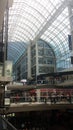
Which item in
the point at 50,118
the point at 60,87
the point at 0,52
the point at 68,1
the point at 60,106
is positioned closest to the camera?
the point at 60,106

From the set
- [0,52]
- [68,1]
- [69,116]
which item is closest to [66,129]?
[69,116]

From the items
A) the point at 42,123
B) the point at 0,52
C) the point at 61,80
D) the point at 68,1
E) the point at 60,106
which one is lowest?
the point at 42,123

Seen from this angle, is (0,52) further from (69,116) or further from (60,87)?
(60,87)

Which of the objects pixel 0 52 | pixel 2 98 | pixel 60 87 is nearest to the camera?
pixel 2 98

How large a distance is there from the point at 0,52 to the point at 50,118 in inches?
473

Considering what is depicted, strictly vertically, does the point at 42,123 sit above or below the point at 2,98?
below

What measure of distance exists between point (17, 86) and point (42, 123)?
42.7 feet

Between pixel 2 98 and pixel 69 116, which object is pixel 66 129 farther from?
pixel 2 98

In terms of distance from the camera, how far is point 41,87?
131 feet

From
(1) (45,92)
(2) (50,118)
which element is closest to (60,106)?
(2) (50,118)

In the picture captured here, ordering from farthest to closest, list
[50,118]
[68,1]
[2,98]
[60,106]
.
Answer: [68,1] < [50,118] < [60,106] < [2,98]

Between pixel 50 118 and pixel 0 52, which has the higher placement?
pixel 0 52

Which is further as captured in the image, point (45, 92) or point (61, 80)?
point (61, 80)

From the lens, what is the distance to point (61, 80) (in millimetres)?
45125
